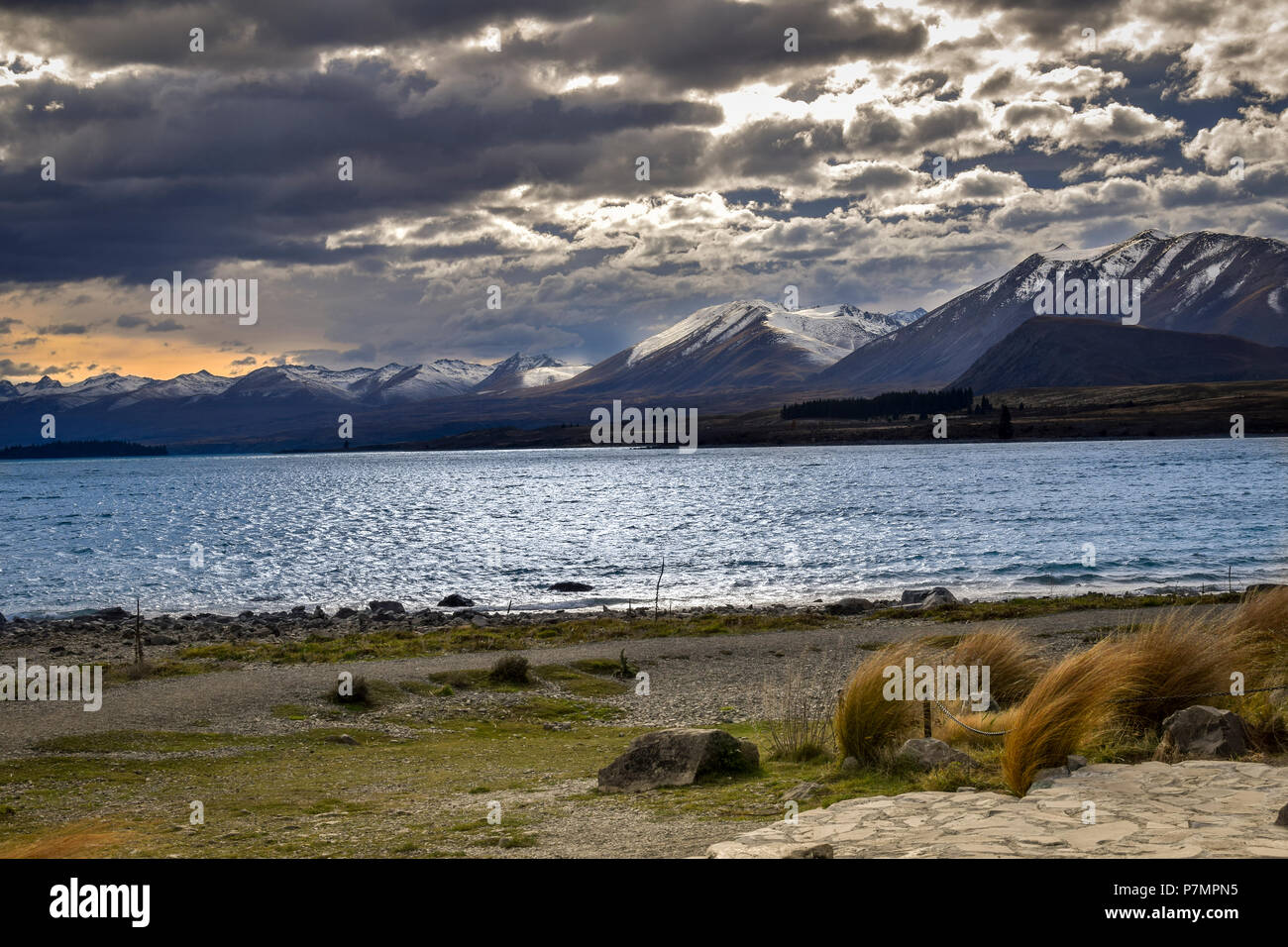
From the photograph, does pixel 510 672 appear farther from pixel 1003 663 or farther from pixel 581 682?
pixel 1003 663

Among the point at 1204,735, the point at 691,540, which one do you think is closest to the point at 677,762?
the point at 1204,735

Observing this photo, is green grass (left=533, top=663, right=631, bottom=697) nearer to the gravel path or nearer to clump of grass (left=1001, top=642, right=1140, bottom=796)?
the gravel path

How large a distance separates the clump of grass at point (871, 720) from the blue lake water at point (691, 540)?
3515cm

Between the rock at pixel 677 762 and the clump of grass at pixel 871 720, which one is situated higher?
the clump of grass at pixel 871 720

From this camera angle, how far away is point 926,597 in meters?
44.2

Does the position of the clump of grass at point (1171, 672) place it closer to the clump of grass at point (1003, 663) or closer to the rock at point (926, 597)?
the clump of grass at point (1003, 663)

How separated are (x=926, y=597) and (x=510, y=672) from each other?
23.7 metres

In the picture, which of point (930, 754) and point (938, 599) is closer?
point (930, 754)

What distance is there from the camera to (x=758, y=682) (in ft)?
88.9

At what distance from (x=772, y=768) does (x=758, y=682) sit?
45.5ft

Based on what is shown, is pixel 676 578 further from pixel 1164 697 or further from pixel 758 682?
pixel 1164 697

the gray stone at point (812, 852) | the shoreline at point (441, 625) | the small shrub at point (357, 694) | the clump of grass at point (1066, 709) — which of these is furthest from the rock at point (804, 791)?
the shoreline at point (441, 625)

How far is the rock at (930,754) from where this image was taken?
10930 millimetres
